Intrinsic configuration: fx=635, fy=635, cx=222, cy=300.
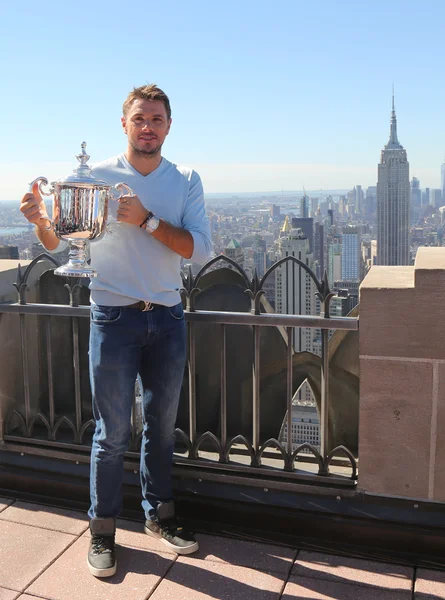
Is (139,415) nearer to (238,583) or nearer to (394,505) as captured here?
(238,583)

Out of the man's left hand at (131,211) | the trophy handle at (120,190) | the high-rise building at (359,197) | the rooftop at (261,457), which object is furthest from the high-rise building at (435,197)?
the man's left hand at (131,211)

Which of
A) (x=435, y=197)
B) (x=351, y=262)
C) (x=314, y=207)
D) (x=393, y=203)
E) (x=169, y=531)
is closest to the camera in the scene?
(x=169, y=531)

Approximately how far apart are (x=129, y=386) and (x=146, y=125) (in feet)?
3.44

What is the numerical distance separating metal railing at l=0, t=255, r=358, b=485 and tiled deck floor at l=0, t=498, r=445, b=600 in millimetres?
387

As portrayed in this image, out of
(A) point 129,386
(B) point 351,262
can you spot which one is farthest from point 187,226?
(B) point 351,262

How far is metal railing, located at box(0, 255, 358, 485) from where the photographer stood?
2.83 m

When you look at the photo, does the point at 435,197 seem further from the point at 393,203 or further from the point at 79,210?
the point at 79,210

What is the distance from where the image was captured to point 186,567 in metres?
2.57

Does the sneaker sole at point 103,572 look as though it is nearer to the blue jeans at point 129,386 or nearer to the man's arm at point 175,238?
the blue jeans at point 129,386

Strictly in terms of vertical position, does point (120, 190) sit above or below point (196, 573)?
above

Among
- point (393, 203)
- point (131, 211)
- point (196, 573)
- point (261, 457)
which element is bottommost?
point (196, 573)

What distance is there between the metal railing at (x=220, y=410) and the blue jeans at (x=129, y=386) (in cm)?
A: 31

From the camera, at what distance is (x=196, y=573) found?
8.30 ft

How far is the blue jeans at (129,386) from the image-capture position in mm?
2549
